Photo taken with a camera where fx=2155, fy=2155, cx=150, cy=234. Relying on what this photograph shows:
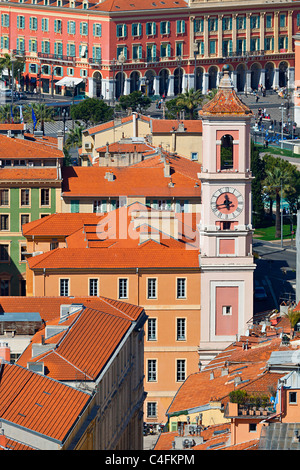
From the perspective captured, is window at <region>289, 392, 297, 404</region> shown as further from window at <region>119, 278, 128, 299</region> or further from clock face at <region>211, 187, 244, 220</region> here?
clock face at <region>211, 187, 244, 220</region>

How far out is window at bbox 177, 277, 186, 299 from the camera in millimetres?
125875

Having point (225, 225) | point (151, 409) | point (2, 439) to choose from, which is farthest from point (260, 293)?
point (2, 439)

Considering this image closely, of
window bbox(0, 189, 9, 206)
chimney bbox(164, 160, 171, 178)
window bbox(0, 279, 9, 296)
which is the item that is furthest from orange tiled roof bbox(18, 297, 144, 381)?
chimney bbox(164, 160, 171, 178)

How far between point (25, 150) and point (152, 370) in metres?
30.7

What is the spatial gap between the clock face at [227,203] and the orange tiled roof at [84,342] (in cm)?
2152

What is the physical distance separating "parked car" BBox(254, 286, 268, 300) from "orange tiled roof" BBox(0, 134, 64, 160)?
16985mm

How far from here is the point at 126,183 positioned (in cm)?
15025

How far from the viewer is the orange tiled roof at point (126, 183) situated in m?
149

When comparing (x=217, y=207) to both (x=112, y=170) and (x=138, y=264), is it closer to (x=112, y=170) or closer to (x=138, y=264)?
(x=138, y=264)

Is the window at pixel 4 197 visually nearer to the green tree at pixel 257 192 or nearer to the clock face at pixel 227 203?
the clock face at pixel 227 203

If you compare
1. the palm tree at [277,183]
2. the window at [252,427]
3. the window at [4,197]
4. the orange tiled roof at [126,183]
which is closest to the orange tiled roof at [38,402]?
the window at [252,427]

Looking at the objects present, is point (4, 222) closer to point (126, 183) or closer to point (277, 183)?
point (126, 183)

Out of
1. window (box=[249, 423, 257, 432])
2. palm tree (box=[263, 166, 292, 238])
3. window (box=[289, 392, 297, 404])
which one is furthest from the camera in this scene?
palm tree (box=[263, 166, 292, 238])

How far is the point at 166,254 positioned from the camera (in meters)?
126
